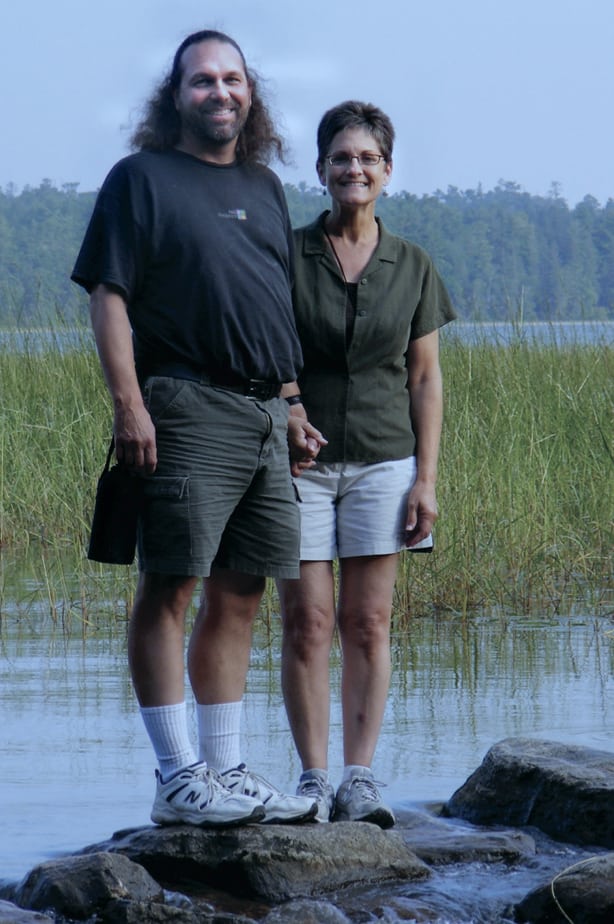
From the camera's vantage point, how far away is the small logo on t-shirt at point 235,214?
11.4ft

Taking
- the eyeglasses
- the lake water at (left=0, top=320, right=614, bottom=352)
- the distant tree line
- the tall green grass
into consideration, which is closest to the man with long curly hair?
the eyeglasses

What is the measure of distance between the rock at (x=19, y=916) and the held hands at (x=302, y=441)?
1.17 meters

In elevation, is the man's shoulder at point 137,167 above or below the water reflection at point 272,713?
above

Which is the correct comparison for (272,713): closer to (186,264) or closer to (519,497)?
(186,264)

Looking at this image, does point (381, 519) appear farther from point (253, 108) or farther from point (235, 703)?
point (253, 108)

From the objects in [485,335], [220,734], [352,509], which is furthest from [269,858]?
[485,335]

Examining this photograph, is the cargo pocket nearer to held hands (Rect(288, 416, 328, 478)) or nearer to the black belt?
the black belt

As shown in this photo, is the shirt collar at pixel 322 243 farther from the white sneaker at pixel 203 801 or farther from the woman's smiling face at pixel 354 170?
the white sneaker at pixel 203 801

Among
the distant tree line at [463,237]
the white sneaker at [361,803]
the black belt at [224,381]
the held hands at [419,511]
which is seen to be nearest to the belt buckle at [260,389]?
the black belt at [224,381]

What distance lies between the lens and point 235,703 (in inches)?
141

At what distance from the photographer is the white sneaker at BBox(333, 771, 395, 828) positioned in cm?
369

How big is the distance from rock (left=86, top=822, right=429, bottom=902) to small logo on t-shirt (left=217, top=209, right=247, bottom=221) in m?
1.31

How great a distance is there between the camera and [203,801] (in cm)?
345

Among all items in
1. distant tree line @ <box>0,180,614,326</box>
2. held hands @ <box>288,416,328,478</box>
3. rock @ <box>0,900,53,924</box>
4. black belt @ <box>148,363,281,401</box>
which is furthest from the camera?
distant tree line @ <box>0,180,614,326</box>
